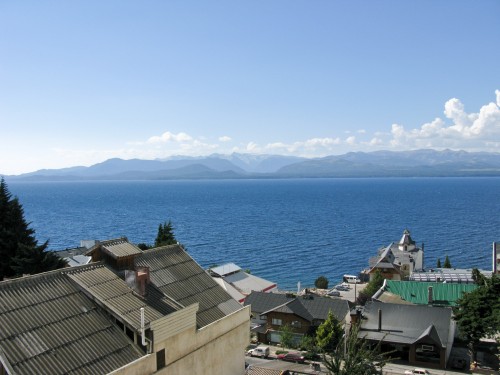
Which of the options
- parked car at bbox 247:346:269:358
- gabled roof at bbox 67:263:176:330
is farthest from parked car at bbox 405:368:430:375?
gabled roof at bbox 67:263:176:330

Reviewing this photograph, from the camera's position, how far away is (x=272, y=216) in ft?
598

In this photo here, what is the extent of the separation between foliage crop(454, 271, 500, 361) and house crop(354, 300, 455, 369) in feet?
6.31

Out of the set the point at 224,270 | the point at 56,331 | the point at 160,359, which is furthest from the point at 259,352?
the point at 224,270

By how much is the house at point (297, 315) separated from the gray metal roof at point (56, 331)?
30.8 metres

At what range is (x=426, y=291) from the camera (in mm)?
55406

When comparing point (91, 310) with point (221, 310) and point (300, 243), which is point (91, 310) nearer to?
point (221, 310)

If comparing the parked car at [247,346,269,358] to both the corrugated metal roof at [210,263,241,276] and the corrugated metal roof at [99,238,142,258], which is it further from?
the corrugated metal roof at [210,263,241,276]

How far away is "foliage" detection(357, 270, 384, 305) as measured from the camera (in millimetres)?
60453

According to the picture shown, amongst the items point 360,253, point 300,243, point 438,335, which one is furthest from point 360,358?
point 300,243

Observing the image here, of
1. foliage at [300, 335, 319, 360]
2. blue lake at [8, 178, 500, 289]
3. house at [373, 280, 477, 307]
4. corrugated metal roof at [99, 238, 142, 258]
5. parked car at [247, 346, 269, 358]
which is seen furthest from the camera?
blue lake at [8, 178, 500, 289]

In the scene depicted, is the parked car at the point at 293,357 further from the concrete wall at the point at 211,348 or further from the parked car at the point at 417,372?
the concrete wall at the point at 211,348

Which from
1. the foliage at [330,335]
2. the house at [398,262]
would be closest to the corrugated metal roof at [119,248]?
the foliage at [330,335]

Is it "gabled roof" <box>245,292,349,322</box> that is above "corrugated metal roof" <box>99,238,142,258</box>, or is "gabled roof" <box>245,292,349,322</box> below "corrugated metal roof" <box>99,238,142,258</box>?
below

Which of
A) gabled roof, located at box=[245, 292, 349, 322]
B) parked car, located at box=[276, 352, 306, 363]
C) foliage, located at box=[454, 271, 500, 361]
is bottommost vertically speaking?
parked car, located at box=[276, 352, 306, 363]
